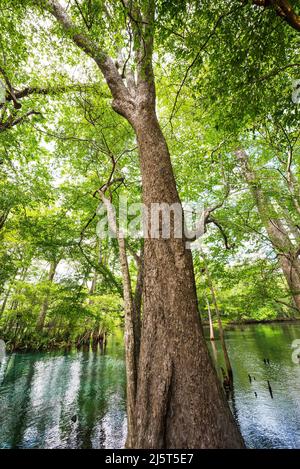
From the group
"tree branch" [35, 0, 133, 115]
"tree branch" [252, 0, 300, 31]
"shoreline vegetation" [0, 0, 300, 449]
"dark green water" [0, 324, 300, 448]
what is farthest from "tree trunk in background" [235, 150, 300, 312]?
"tree branch" [252, 0, 300, 31]

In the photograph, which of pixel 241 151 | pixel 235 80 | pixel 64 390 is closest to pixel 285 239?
pixel 241 151

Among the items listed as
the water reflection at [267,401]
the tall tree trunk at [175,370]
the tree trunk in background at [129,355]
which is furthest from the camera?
the water reflection at [267,401]

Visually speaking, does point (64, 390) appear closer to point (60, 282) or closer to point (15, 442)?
point (15, 442)

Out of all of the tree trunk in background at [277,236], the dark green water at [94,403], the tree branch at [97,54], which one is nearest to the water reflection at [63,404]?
the dark green water at [94,403]

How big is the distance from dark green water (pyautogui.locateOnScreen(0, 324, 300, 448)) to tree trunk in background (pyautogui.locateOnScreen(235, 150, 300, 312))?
3739mm

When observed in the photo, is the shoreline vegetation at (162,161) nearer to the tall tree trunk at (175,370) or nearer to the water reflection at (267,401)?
the tall tree trunk at (175,370)

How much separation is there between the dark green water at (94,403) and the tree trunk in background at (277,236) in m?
3.74

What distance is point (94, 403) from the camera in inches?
336

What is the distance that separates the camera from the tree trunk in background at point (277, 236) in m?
6.02

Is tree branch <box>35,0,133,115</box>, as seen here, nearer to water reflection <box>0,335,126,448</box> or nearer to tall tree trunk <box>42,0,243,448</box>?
tall tree trunk <box>42,0,243,448</box>

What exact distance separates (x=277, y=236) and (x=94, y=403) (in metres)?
9.03

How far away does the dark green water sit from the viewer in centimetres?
602

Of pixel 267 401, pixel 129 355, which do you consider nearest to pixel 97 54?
pixel 129 355
